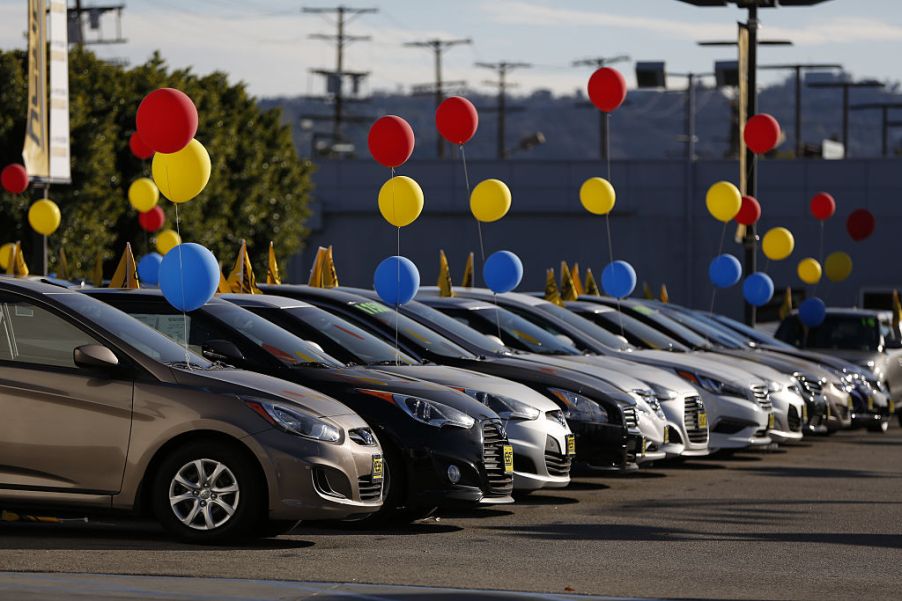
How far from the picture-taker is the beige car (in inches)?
366

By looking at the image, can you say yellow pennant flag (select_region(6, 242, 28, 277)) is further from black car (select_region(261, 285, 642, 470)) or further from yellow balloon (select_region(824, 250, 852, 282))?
yellow balloon (select_region(824, 250, 852, 282))

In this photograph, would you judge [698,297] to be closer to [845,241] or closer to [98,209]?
[845,241]

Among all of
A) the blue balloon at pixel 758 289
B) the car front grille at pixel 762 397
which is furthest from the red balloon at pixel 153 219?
the car front grille at pixel 762 397

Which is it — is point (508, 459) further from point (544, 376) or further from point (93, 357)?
point (93, 357)

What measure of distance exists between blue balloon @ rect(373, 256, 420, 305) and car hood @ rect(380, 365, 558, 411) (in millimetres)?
1775

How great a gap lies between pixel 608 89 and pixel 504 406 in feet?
26.2

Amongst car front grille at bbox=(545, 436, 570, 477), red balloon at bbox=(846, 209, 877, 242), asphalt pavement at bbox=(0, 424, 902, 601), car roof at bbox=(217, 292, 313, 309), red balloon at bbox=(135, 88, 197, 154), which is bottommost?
asphalt pavement at bbox=(0, 424, 902, 601)

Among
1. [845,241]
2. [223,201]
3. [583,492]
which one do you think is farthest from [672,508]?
[845,241]

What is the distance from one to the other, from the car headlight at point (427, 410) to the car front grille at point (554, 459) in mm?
1154

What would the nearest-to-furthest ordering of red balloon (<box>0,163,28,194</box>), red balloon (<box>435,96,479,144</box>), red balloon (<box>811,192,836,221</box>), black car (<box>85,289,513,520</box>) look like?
black car (<box>85,289,513,520</box>), red balloon (<box>435,96,479,144</box>), red balloon (<box>0,163,28,194</box>), red balloon (<box>811,192,836,221</box>)

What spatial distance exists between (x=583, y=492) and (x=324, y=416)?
4.29m

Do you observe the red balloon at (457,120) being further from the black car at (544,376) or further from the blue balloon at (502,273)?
the black car at (544,376)

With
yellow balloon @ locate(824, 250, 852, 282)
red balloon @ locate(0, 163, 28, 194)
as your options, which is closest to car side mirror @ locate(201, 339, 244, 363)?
red balloon @ locate(0, 163, 28, 194)

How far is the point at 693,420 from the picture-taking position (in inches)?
588
